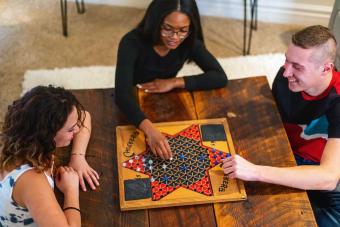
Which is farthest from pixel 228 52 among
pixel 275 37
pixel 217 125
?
pixel 217 125

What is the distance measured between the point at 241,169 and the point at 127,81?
58cm

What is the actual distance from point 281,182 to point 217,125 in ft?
1.05

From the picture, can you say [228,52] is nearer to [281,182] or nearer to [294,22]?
[294,22]

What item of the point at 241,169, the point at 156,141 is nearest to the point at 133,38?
the point at 156,141

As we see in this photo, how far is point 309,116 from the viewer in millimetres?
1582

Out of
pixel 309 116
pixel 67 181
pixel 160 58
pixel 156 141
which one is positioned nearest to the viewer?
pixel 67 181

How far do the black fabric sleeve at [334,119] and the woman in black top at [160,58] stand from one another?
420 mm

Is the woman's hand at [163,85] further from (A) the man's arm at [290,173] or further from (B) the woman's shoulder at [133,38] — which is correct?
(A) the man's arm at [290,173]

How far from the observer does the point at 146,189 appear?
133cm

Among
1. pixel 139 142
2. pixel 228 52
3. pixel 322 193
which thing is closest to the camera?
pixel 139 142

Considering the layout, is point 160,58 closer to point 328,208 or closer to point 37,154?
point 37,154

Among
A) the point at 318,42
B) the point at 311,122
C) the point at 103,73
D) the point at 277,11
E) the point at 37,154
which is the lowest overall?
the point at 103,73

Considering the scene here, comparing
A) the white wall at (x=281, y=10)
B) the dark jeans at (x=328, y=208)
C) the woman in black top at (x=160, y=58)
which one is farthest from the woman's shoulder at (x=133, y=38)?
the white wall at (x=281, y=10)

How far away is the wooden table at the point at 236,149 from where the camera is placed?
50.1 inches
